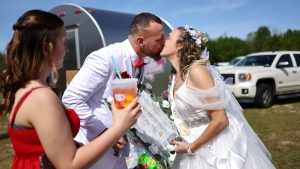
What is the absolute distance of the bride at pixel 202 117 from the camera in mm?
2494

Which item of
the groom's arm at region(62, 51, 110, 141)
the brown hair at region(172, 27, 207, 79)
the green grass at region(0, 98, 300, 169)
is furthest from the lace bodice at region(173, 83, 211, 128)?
the green grass at region(0, 98, 300, 169)

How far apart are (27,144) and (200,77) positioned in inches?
55.2

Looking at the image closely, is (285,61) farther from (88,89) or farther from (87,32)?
(88,89)

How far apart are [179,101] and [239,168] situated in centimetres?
67

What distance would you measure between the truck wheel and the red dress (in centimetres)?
983

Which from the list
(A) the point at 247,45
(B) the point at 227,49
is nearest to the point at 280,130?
(B) the point at 227,49

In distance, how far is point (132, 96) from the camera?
1554mm

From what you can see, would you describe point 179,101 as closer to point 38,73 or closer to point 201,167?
point 201,167

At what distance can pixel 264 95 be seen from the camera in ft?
35.6

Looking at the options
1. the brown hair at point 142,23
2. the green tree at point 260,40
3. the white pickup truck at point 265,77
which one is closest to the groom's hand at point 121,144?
the brown hair at point 142,23

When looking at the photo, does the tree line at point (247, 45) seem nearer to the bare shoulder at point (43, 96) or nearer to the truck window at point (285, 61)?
the truck window at point (285, 61)

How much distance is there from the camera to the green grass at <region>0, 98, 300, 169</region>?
5664 millimetres

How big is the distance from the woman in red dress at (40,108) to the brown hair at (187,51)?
126cm

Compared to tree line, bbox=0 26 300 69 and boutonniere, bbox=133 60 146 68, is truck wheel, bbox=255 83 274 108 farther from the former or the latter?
tree line, bbox=0 26 300 69
